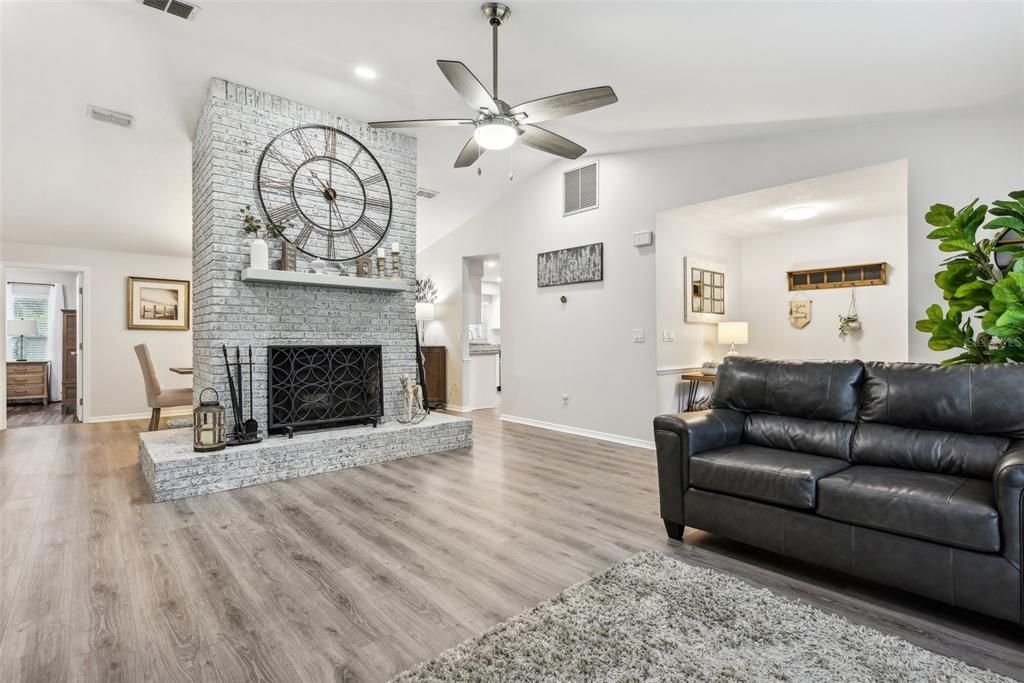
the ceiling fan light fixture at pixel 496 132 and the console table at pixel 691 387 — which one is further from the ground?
the ceiling fan light fixture at pixel 496 132

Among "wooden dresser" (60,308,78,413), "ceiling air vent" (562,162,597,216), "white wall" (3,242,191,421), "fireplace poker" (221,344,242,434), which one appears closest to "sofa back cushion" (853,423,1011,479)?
"ceiling air vent" (562,162,597,216)

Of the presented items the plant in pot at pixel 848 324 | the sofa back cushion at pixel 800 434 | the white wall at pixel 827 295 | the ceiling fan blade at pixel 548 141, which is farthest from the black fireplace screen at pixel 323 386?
the plant in pot at pixel 848 324

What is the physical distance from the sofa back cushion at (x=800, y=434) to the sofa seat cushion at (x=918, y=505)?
1.11 ft

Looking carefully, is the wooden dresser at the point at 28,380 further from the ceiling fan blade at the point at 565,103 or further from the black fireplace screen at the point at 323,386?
the ceiling fan blade at the point at 565,103

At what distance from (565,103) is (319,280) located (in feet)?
8.69

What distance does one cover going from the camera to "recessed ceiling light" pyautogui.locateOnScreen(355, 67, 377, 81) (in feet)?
12.9

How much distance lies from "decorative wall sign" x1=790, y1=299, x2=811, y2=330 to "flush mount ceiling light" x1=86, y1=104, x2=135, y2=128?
23.1 ft

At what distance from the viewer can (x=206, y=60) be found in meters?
3.79

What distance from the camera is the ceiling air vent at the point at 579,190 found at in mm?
5684

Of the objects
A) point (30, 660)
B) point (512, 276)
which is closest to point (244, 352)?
point (30, 660)

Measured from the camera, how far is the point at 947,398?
2410mm

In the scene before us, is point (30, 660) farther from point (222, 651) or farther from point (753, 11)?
point (753, 11)

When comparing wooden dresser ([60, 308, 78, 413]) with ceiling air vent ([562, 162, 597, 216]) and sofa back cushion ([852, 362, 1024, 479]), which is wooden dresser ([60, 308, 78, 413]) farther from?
sofa back cushion ([852, 362, 1024, 479])

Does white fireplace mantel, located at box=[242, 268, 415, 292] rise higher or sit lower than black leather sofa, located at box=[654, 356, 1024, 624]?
higher
